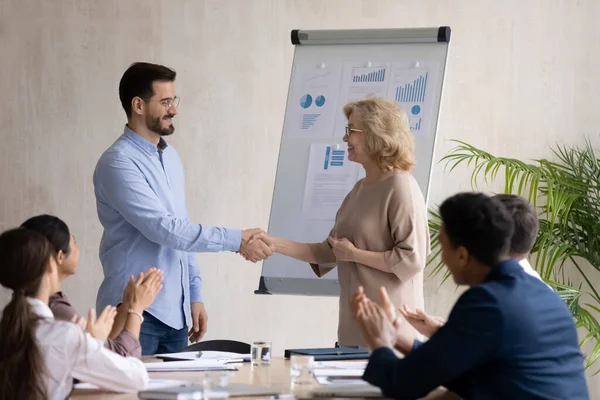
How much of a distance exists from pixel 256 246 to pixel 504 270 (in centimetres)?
190

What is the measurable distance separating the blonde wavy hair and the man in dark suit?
3.83ft

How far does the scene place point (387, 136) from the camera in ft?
11.1

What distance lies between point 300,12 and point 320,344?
76.0 inches

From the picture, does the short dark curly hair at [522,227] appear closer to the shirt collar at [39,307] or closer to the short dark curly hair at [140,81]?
the shirt collar at [39,307]

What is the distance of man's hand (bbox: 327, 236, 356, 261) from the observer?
3.36m

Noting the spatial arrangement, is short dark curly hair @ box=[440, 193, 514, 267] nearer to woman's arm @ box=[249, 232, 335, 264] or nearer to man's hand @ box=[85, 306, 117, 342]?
man's hand @ box=[85, 306, 117, 342]

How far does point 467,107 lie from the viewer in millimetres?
5082

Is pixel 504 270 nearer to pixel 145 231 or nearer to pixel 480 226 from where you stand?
pixel 480 226

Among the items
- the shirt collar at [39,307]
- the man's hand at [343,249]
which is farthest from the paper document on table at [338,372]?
the shirt collar at [39,307]

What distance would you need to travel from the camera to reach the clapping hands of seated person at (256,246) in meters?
3.93

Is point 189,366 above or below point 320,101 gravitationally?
below

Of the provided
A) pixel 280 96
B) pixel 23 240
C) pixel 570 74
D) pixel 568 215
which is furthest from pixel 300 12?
pixel 23 240

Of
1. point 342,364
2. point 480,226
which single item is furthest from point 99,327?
point 480,226

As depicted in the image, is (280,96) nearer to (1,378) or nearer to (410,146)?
(410,146)
